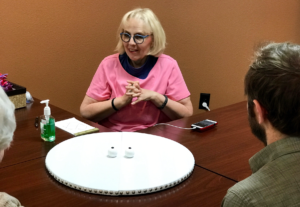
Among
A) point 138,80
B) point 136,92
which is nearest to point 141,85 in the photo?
point 138,80

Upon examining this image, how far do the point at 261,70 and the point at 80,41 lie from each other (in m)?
2.18

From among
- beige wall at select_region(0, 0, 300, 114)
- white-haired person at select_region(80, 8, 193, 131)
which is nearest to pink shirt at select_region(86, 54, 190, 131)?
white-haired person at select_region(80, 8, 193, 131)

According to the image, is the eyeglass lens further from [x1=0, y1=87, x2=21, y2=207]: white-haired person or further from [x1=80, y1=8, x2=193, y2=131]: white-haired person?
[x1=0, y1=87, x2=21, y2=207]: white-haired person

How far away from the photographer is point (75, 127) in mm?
1713

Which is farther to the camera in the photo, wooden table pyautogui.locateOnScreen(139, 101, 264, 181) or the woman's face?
the woman's face

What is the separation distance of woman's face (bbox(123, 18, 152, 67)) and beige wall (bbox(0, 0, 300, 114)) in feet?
2.58

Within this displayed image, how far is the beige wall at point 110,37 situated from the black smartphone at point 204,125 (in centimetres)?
144

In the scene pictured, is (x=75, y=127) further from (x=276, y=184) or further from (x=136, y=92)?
(x=276, y=184)

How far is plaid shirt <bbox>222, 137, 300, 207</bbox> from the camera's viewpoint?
819 millimetres

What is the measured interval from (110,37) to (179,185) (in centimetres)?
200

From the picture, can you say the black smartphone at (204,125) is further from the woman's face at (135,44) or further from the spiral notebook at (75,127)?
the woman's face at (135,44)

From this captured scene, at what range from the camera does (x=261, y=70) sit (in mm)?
861

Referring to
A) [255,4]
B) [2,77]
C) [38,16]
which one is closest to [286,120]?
[2,77]

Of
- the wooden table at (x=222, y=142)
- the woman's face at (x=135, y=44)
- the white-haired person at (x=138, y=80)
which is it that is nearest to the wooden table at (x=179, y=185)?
the wooden table at (x=222, y=142)
